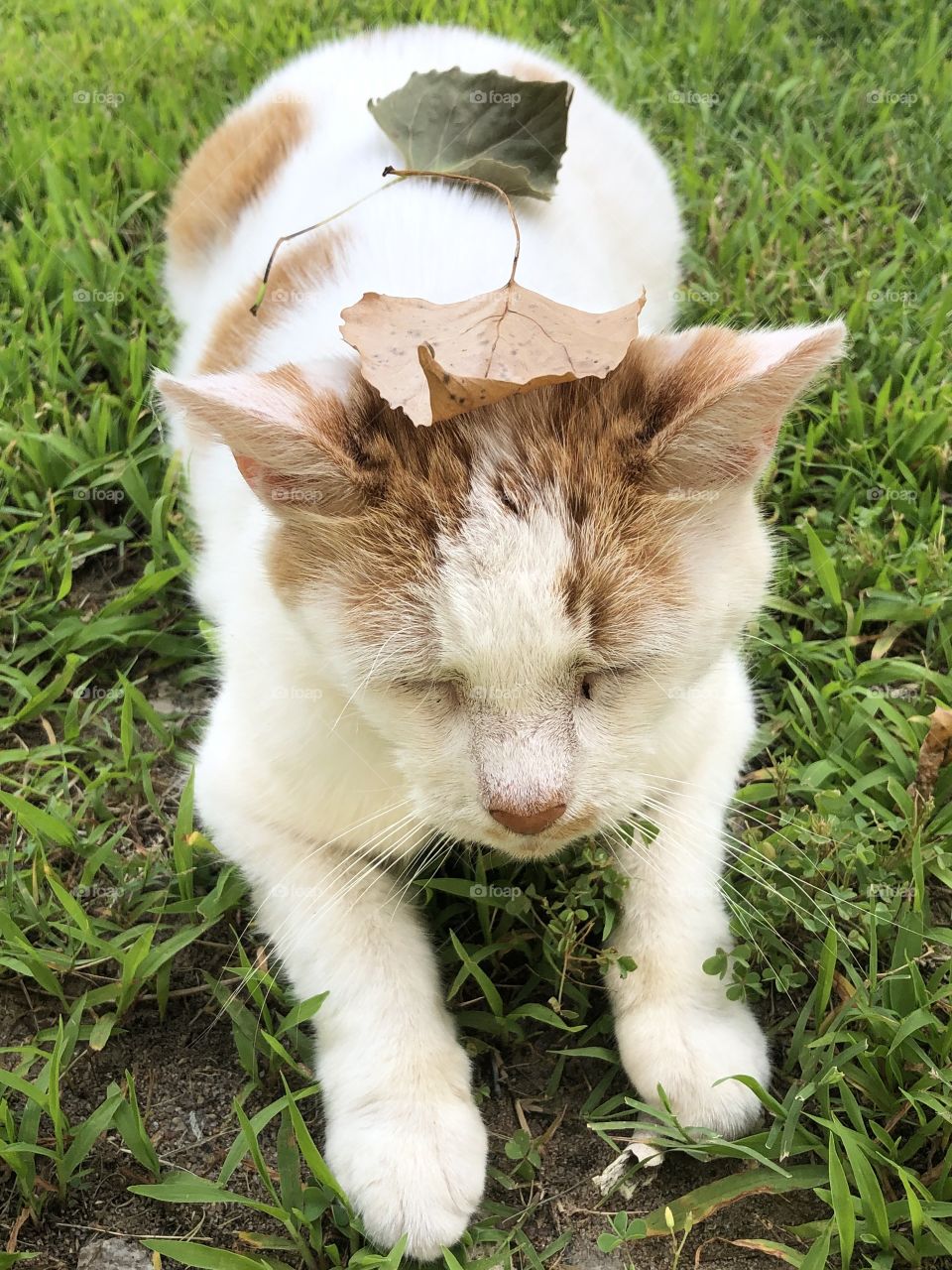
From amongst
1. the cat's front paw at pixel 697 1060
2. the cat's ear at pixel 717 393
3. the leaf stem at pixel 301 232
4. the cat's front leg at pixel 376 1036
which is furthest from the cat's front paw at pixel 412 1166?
the leaf stem at pixel 301 232

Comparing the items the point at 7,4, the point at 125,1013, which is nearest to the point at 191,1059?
the point at 125,1013

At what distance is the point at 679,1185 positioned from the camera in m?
1.81

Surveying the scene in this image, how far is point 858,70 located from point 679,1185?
400 cm

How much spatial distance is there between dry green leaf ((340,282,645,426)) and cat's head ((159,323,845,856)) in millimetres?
76

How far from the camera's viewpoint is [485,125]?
2.56 meters

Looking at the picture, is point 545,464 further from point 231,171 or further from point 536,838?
point 231,171

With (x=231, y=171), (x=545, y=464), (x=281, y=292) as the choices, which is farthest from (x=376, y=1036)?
(x=231, y=171)

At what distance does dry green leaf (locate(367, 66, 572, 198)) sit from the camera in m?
2.52

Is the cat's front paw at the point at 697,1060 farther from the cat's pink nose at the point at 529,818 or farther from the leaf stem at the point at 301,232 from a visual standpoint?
the leaf stem at the point at 301,232

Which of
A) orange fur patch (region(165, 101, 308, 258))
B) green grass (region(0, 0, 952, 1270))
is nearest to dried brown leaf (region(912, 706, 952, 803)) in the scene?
green grass (region(0, 0, 952, 1270))

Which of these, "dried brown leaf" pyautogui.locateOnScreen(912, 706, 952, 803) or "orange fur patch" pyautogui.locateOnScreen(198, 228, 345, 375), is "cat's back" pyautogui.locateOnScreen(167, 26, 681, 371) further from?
"dried brown leaf" pyautogui.locateOnScreen(912, 706, 952, 803)

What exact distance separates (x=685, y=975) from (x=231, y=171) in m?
2.38

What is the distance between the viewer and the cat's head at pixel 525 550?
61.3 inches

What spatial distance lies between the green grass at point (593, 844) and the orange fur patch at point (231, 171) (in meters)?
0.36
